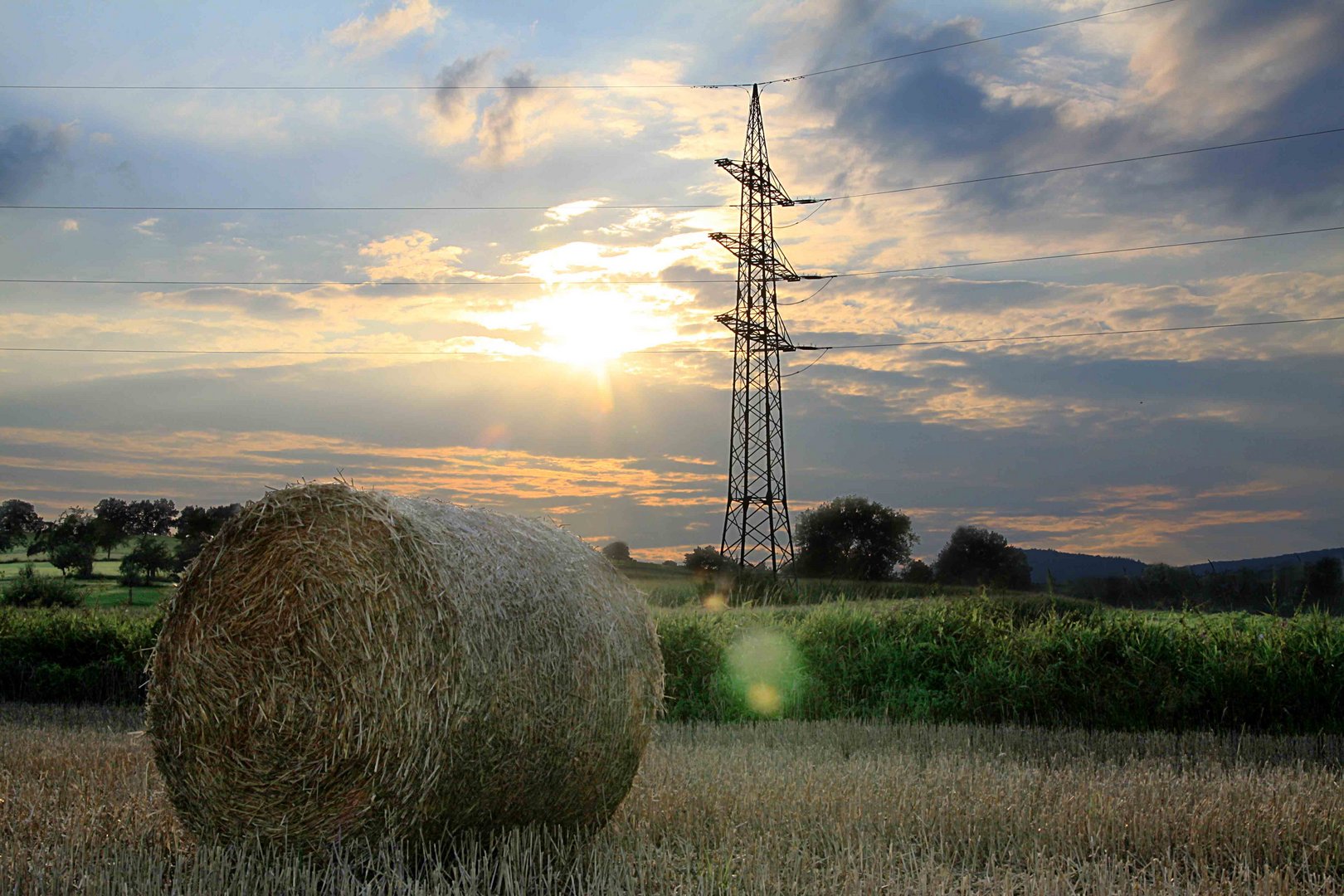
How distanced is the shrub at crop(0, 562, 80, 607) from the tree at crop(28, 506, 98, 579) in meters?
7.64

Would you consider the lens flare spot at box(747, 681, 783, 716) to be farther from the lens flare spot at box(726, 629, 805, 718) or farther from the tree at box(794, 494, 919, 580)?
the tree at box(794, 494, 919, 580)

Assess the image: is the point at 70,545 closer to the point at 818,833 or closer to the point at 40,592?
the point at 40,592

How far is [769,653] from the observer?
15344 millimetres

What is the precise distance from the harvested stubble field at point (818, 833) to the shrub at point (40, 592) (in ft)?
48.6

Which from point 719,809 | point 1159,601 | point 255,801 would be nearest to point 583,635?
point 719,809

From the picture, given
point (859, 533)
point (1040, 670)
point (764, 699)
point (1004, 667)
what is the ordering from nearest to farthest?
point (1040, 670)
point (1004, 667)
point (764, 699)
point (859, 533)

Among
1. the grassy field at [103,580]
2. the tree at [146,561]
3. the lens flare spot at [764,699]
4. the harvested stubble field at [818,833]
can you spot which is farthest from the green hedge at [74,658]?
the tree at [146,561]

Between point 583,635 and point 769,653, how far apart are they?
891 centimetres

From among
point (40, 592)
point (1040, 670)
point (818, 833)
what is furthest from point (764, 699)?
point (40, 592)

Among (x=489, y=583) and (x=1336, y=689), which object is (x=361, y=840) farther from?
(x=1336, y=689)

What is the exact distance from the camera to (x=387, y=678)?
624 centimetres

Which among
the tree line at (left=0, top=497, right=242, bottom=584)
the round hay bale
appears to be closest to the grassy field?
the tree line at (left=0, top=497, right=242, bottom=584)

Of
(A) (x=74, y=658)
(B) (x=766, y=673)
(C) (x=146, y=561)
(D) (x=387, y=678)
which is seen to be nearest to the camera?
(D) (x=387, y=678)

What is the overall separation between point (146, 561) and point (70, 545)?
3.93 metres
